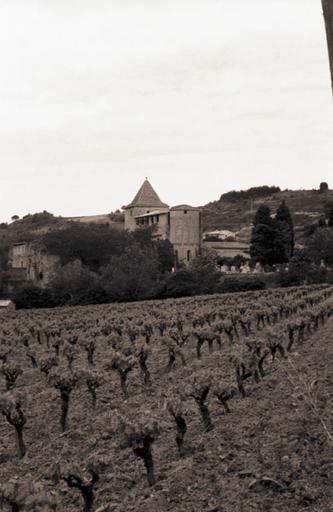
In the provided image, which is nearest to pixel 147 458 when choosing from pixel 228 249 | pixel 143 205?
pixel 228 249

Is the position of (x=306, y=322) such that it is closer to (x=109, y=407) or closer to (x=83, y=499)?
(x=109, y=407)

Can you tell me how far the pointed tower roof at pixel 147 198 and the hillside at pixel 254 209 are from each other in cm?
2434

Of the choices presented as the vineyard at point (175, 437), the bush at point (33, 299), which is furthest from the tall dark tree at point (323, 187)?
the vineyard at point (175, 437)

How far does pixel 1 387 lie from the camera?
55.7 ft

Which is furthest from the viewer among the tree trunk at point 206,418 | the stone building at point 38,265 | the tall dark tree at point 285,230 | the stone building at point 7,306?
the stone building at point 38,265

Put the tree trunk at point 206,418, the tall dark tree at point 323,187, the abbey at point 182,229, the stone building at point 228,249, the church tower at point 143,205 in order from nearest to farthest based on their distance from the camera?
the tree trunk at point 206,418
the abbey at point 182,229
the stone building at point 228,249
the church tower at point 143,205
the tall dark tree at point 323,187

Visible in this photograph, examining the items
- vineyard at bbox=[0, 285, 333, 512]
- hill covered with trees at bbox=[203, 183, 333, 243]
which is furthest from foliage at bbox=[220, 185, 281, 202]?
vineyard at bbox=[0, 285, 333, 512]

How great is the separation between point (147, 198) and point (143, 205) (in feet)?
5.23

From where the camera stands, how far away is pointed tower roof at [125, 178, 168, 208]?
293 feet

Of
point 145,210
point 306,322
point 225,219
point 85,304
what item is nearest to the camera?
point 306,322

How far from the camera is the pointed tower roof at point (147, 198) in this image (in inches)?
3516

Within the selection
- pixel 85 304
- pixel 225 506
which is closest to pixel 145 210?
pixel 85 304

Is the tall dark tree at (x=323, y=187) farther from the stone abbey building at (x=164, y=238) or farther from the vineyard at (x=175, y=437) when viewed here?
the vineyard at (x=175, y=437)

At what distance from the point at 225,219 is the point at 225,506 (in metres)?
131
